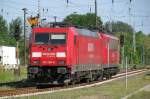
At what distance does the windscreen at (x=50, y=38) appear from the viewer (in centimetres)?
3222

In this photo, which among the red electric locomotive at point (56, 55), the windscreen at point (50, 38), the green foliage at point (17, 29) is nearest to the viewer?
the red electric locomotive at point (56, 55)

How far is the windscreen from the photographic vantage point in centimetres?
3222

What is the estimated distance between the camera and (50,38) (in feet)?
106

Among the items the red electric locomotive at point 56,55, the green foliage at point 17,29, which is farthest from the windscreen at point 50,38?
the green foliage at point 17,29

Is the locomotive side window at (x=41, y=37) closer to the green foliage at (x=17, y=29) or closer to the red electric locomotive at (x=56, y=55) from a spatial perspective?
the red electric locomotive at (x=56, y=55)

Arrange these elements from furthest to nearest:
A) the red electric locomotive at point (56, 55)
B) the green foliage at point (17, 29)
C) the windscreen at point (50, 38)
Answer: the green foliage at point (17, 29) → the windscreen at point (50, 38) → the red electric locomotive at point (56, 55)

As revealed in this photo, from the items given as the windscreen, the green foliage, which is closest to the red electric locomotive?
the windscreen

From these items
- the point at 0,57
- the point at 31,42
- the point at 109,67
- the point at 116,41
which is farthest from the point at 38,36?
Answer: the point at 0,57

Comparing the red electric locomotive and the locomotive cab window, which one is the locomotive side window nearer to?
the red electric locomotive

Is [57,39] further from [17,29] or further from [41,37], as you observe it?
[17,29]

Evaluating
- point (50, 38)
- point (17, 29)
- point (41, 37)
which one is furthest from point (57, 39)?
point (17, 29)

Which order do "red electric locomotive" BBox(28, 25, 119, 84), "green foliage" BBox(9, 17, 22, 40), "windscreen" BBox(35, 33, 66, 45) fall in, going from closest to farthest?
"red electric locomotive" BBox(28, 25, 119, 84), "windscreen" BBox(35, 33, 66, 45), "green foliage" BBox(9, 17, 22, 40)

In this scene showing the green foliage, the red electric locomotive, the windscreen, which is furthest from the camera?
the green foliage

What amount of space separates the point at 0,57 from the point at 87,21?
5793cm
